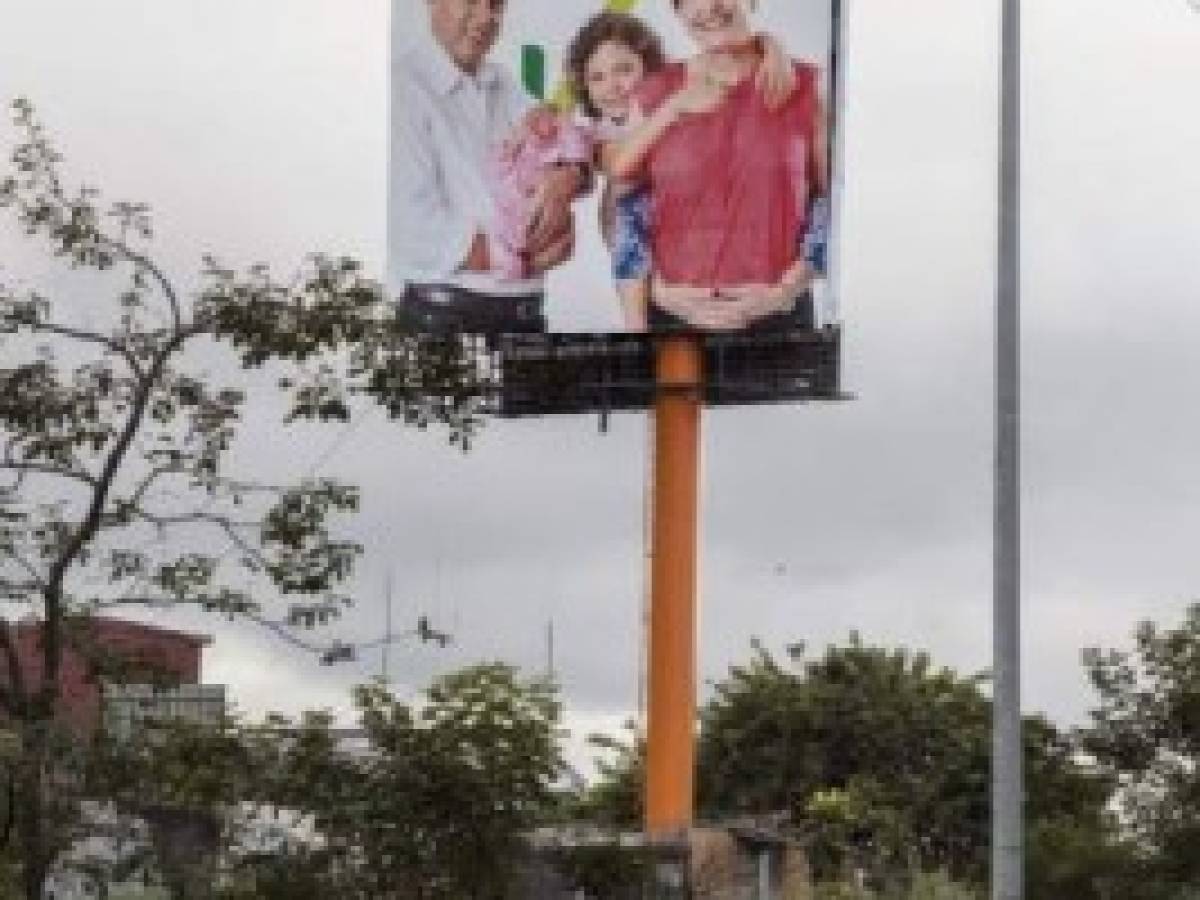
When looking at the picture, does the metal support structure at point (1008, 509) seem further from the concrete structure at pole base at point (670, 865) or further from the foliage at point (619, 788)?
the foliage at point (619, 788)

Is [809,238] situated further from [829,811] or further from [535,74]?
[829,811]

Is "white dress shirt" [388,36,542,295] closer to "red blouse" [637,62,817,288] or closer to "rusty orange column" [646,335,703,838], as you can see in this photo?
"red blouse" [637,62,817,288]

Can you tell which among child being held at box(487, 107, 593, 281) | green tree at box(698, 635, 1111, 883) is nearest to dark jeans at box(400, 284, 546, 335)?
child being held at box(487, 107, 593, 281)

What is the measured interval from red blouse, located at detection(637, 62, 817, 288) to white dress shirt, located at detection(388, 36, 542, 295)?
2.61 metres

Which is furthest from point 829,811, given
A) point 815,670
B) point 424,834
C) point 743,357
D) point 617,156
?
point 424,834

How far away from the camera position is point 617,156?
2170 inches

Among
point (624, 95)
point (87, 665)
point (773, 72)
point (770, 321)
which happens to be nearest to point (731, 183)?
point (773, 72)

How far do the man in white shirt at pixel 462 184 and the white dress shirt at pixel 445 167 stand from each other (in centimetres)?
2

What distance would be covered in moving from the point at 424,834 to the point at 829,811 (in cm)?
3912

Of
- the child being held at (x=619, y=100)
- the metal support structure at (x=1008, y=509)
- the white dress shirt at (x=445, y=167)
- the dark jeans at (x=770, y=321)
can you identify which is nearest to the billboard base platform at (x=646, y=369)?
the dark jeans at (x=770, y=321)

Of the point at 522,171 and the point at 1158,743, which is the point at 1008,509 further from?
the point at 522,171

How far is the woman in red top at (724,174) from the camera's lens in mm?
53438

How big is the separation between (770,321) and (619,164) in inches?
166

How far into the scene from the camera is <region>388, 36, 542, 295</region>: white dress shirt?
54094 millimetres
